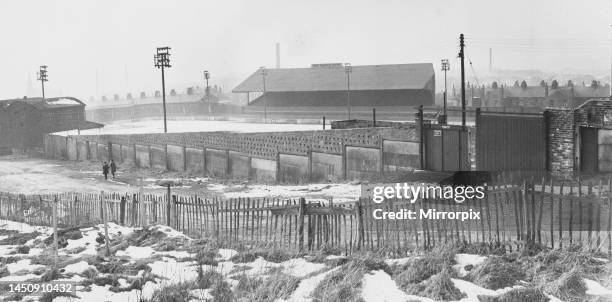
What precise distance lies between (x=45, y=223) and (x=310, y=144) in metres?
13.8

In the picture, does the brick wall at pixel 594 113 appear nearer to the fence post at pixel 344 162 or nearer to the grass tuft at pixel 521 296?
the fence post at pixel 344 162

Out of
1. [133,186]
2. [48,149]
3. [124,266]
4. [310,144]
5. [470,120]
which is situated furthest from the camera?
[48,149]

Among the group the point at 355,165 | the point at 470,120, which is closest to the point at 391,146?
the point at 355,165

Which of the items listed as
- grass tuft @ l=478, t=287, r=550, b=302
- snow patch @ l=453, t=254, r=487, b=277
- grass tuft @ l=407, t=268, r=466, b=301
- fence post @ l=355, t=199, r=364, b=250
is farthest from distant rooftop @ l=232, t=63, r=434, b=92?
grass tuft @ l=478, t=287, r=550, b=302

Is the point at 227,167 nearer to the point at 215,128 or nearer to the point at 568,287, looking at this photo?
the point at 215,128

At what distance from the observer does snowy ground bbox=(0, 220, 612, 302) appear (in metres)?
9.61

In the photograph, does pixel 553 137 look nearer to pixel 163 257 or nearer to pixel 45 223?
pixel 163 257

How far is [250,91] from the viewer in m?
68.9

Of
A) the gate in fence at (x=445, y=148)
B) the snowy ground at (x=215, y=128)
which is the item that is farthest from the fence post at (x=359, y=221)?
the snowy ground at (x=215, y=128)

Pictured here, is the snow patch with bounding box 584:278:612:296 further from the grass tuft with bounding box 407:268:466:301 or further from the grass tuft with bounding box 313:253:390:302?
the grass tuft with bounding box 313:253:390:302

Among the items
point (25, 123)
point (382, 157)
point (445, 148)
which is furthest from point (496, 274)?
point (25, 123)

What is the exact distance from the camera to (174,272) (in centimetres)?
1138

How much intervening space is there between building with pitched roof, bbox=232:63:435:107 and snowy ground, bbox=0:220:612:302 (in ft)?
145

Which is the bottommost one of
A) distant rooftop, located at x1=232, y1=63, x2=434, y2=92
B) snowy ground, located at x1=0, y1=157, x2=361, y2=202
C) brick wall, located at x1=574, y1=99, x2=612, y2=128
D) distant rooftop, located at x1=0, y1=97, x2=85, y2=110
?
snowy ground, located at x1=0, y1=157, x2=361, y2=202
